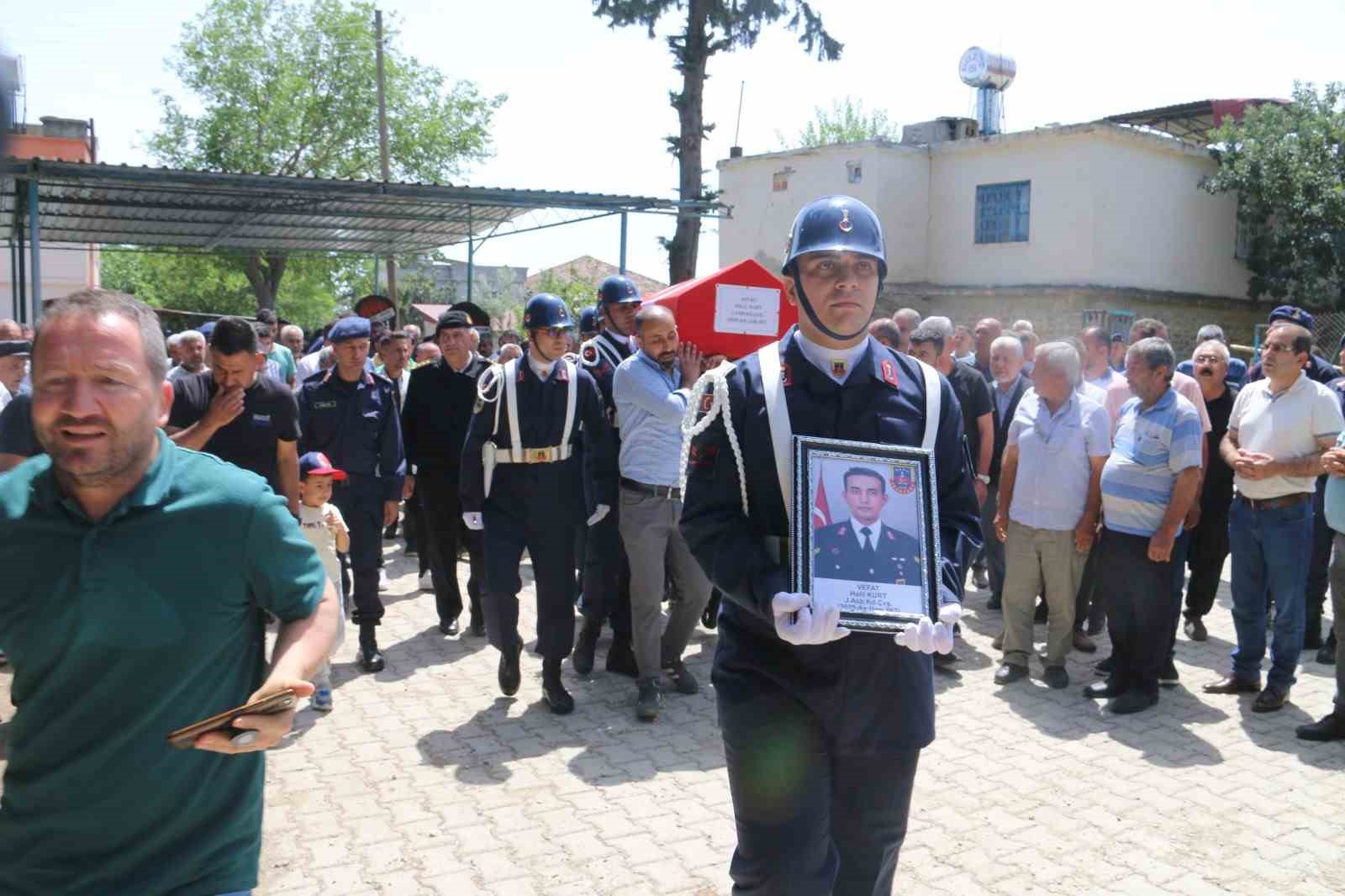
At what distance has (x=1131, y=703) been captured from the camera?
6703 mm

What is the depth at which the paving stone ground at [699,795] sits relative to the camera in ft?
A: 14.9

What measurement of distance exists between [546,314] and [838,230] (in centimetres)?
365

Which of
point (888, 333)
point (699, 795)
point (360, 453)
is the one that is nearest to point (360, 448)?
point (360, 453)

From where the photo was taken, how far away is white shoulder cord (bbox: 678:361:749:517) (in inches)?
121

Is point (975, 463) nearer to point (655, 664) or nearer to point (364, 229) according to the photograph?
point (655, 664)

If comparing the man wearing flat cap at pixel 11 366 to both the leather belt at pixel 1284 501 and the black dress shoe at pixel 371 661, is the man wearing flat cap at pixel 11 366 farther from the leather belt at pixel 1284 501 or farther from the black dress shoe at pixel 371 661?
the leather belt at pixel 1284 501

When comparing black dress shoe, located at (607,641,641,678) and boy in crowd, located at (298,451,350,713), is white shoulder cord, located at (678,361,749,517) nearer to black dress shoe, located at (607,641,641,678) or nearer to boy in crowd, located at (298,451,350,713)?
boy in crowd, located at (298,451,350,713)

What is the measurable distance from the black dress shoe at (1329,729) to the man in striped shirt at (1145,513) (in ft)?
2.84

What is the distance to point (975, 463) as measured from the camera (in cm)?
→ 850

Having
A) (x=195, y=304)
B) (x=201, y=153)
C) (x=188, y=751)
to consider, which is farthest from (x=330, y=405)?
(x=195, y=304)

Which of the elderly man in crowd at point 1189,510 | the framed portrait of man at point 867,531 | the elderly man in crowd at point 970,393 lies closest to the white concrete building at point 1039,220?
the elderly man in crowd at point 1189,510

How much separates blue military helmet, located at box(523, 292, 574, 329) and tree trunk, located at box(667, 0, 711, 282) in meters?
15.3

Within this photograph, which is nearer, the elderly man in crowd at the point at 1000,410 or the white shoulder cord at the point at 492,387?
the white shoulder cord at the point at 492,387

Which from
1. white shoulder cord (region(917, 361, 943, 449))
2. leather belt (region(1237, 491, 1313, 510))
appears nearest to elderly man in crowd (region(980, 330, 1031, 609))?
leather belt (region(1237, 491, 1313, 510))
